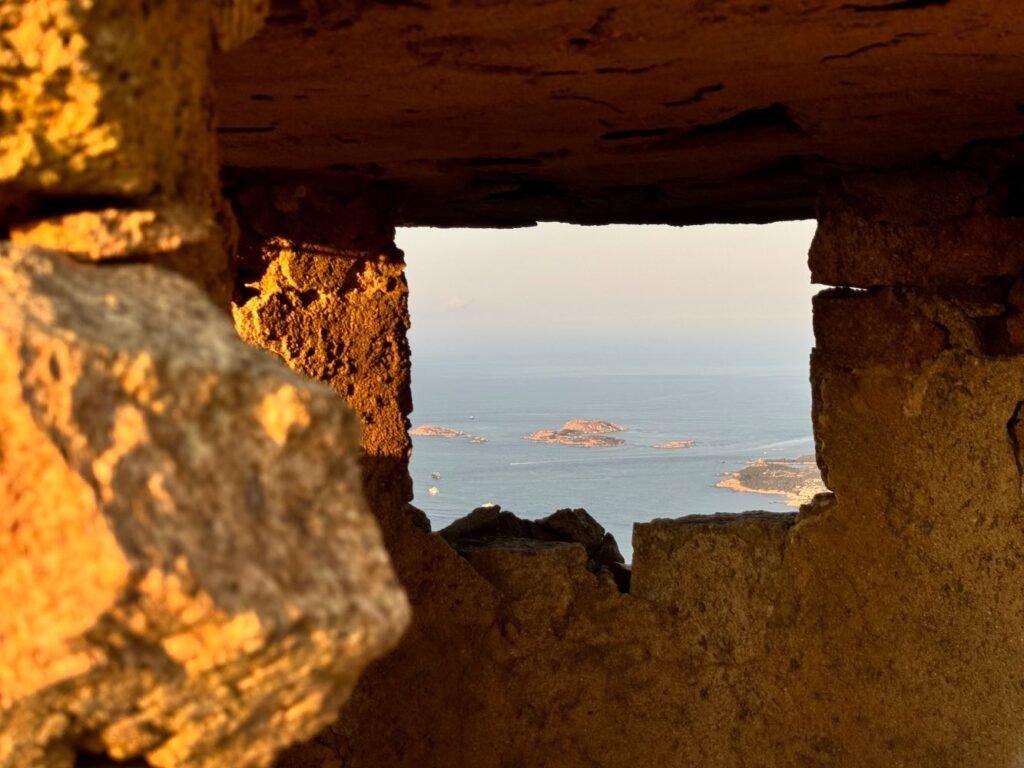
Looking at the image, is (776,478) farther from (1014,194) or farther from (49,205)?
(49,205)

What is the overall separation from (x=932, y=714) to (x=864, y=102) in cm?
167

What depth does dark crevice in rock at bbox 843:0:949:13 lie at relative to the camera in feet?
7.11

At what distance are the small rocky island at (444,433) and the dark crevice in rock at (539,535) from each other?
14.1ft

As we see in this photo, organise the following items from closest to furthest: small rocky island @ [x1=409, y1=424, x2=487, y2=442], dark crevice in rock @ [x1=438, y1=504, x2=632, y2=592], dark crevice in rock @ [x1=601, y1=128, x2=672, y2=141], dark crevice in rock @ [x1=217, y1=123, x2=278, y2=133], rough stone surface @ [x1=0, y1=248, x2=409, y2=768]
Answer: rough stone surface @ [x1=0, y1=248, x2=409, y2=768], dark crevice in rock @ [x1=217, y1=123, x2=278, y2=133], dark crevice in rock @ [x1=601, y1=128, x2=672, y2=141], dark crevice in rock @ [x1=438, y1=504, x2=632, y2=592], small rocky island @ [x1=409, y1=424, x2=487, y2=442]

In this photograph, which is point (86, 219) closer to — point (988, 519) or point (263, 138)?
point (263, 138)

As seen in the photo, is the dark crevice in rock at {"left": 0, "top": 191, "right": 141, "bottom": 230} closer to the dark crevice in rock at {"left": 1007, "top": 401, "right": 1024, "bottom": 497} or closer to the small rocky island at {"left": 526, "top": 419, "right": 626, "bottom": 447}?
the dark crevice in rock at {"left": 1007, "top": 401, "right": 1024, "bottom": 497}

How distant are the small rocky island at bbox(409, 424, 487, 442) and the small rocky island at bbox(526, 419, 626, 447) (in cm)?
38

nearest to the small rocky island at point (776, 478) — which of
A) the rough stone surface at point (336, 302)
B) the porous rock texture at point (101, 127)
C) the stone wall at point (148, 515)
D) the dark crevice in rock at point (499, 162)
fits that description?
the rough stone surface at point (336, 302)

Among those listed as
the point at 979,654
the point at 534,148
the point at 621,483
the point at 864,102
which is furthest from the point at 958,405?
the point at 621,483

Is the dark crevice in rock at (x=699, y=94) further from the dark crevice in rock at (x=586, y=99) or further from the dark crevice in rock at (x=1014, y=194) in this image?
the dark crevice in rock at (x=1014, y=194)

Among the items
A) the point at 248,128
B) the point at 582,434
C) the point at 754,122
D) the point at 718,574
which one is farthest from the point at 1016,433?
the point at 582,434

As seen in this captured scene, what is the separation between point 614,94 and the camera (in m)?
2.66

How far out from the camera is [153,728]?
110cm

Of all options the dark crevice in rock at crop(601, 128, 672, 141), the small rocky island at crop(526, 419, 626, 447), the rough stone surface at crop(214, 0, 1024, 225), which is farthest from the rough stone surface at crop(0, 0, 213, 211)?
the small rocky island at crop(526, 419, 626, 447)
